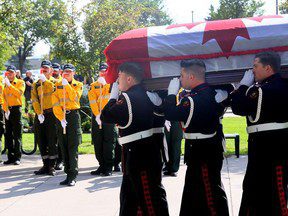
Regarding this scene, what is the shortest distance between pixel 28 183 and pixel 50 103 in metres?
1.35

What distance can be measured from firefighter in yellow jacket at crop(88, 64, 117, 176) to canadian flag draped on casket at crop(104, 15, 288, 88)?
3592 millimetres

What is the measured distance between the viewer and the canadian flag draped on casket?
4.06 meters

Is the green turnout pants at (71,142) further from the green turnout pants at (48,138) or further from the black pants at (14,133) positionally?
the black pants at (14,133)

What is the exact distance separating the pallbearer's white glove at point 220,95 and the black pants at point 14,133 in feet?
18.1

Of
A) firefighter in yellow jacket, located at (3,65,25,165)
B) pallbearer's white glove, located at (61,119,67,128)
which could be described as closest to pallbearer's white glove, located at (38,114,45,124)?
pallbearer's white glove, located at (61,119,67,128)

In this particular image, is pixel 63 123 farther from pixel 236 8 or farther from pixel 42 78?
pixel 236 8

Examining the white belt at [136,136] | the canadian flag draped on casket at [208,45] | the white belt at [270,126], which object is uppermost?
the canadian flag draped on casket at [208,45]

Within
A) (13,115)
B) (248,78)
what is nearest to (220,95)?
(248,78)

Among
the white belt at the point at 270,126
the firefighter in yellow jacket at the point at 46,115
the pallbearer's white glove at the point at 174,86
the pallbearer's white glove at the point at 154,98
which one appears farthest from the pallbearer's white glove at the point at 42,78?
the white belt at the point at 270,126

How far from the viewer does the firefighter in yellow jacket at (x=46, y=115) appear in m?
7.86

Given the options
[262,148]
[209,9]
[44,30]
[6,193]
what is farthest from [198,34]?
[44,30]

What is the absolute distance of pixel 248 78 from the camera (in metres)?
4.09

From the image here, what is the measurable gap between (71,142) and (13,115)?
2.54 meters

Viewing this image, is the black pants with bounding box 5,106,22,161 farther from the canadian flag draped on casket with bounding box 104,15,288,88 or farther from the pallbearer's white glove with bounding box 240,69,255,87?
the pallbearer's white glove with bounding box 240,69,255,87
